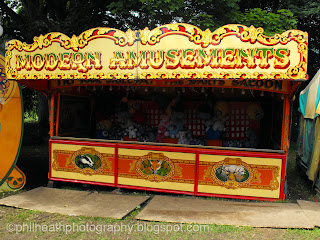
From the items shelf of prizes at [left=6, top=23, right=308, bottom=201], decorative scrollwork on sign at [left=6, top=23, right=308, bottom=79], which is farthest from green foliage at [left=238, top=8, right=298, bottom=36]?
decorative scrollwork on sign at [left=6, top=23, right=308, bottom=79]

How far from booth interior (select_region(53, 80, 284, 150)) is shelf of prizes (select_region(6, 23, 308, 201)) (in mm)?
32

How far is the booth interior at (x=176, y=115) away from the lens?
742cm

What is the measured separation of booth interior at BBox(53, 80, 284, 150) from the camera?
24.3ft

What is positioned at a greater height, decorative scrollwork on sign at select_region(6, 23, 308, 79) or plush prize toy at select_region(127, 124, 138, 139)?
decorative scrollwork on sign at select_region(6, 23, 308, 79)

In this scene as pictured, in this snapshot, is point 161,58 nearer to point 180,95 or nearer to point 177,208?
point 177,208

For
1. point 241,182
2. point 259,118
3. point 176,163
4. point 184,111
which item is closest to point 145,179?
point 176,163

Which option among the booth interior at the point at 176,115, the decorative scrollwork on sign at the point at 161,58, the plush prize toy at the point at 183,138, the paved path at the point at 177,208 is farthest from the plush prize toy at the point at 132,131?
the decorative scrollwork on sign at the point at 161,58

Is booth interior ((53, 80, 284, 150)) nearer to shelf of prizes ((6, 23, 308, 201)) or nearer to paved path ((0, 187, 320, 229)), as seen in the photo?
shelf of prizes ((6, 23, 308, 201))

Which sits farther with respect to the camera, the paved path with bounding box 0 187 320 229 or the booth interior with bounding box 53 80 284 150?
the booth interior with bounding box 53 80 284 150

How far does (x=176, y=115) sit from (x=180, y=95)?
22.2 inches

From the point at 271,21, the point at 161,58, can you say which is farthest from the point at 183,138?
the point at 271,21

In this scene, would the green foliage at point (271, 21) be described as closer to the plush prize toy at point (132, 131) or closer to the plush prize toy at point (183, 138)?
the plush prize toy at point (183, 138)

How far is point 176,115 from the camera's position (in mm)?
7793

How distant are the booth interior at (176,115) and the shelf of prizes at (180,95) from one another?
0.03 metres
